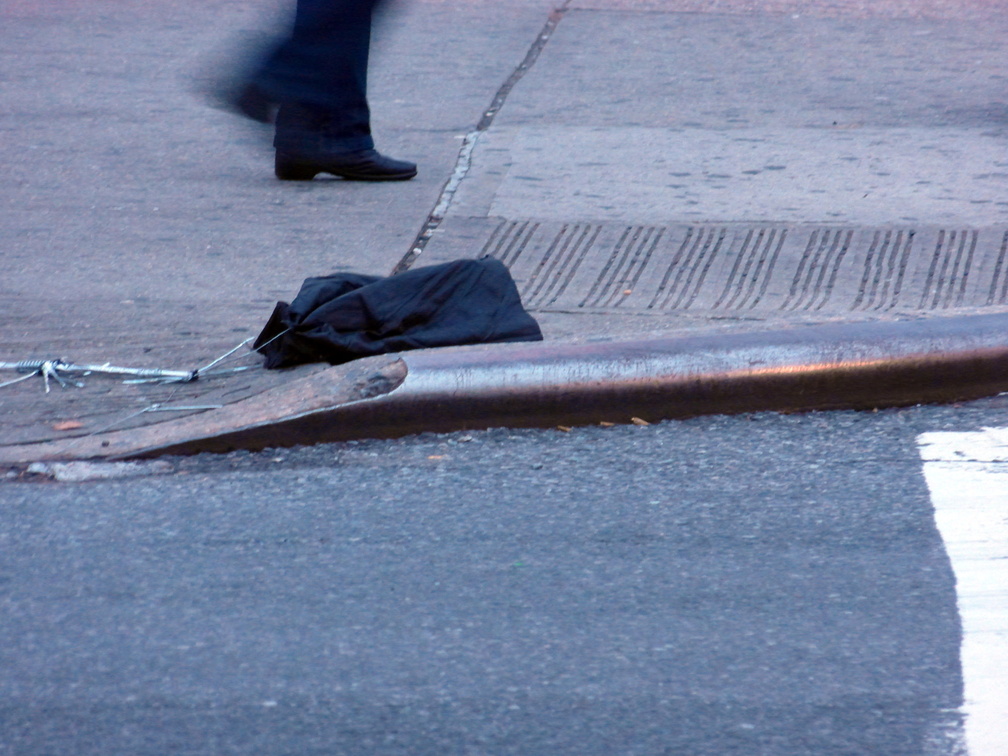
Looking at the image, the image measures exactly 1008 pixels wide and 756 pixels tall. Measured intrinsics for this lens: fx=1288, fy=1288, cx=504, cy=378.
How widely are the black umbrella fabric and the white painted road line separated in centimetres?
128

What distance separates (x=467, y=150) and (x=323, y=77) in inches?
42.2

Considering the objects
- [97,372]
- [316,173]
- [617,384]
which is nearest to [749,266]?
[617,384]

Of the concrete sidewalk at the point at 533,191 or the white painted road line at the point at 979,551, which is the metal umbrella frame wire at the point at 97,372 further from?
the white painted road line at the point at 979,551

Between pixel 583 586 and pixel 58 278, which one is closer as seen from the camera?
pixel 583 586

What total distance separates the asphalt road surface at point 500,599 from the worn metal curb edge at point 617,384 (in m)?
0.07

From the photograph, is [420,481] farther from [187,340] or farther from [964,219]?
[964,219]

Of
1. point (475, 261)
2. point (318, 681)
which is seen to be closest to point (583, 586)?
point (318, 681)

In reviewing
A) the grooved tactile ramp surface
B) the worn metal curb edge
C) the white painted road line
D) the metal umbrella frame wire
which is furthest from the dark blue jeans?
the white painted road line

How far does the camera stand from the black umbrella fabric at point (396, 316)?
385cm

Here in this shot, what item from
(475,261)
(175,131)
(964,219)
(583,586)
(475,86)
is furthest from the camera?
(475,86)

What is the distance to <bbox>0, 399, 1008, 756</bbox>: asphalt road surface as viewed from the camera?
90.0 inches

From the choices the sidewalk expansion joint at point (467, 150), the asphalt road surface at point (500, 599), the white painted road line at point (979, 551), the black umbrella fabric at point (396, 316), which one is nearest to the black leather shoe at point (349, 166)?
the sidewalk expansion joint at point (467, 150)

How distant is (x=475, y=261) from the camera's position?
4.09 m

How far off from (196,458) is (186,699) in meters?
1.12
